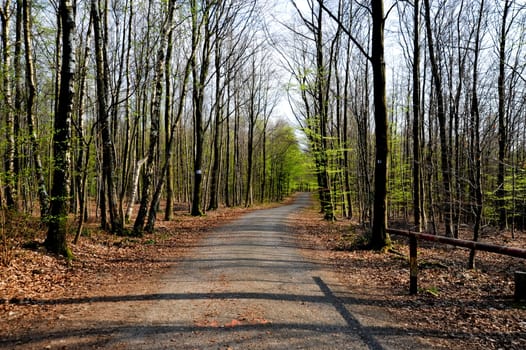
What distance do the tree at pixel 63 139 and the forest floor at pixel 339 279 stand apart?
38 centimetres

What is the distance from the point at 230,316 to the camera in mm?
4285

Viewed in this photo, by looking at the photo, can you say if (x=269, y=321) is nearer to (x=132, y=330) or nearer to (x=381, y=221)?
(x=132, y=330)

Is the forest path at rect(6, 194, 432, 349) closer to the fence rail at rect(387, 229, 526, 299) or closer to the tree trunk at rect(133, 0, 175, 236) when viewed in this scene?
the fence rail at rect(387, 229, 526, 299)

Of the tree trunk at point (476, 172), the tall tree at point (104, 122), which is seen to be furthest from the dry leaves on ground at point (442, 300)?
the tall tree at point (104, 122)

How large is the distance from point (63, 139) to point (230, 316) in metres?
5.71

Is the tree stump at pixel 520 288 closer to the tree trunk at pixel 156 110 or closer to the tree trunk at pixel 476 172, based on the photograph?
the tree trunk at pixel 476 172

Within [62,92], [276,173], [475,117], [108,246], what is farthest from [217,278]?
[276,173]

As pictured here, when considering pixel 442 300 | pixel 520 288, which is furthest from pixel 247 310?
pixel 520 288

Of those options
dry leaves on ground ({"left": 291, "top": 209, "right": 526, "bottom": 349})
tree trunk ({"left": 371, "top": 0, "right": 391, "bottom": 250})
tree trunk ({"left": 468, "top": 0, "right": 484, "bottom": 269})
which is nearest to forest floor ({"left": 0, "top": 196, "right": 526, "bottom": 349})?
dry leaves on ground ({"left": 291, "top": 209, "right": 526, "bottom": 349})

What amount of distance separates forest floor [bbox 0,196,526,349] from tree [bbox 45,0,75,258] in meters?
0.38

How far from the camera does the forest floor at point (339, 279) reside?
396cm

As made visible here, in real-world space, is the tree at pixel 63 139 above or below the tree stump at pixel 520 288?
above

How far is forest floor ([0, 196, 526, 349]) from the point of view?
3959mm

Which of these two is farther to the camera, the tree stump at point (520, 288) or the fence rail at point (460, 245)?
the tree stump at point (520, 288)
